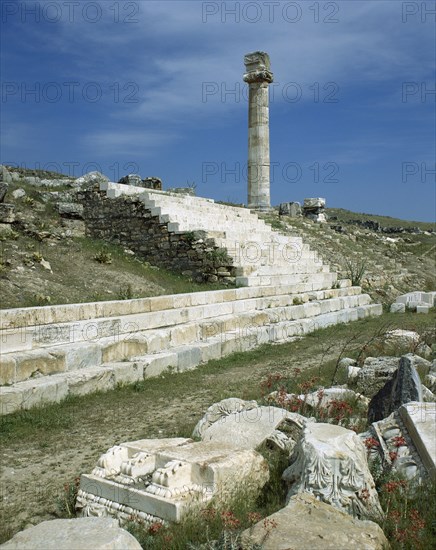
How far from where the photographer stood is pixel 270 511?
3506 mm

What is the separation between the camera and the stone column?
72.0ft

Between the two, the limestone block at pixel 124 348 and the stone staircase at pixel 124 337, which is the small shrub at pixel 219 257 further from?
the limestone block at pixel 124 348

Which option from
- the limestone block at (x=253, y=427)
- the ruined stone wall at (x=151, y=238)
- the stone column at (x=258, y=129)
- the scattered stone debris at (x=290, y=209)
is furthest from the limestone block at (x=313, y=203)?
the limestone block at (x=253, y=427)

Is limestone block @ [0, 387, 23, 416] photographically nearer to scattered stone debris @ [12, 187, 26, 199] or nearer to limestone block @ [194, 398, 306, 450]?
limestone block @ [194, 398, 306, 450]

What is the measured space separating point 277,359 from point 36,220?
6.90 m

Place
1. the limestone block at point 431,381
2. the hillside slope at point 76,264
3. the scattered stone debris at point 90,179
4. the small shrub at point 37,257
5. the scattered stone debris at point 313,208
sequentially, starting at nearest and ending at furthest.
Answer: the limestone block at point 431,381, the hillside slope at point 76,264, the small shrub at point 37,257, the scattered stone debris at point 90,179, the scattered stone debris at point 313,208

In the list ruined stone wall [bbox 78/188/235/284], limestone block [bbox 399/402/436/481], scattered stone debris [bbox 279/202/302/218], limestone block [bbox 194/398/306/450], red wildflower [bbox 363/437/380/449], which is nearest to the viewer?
limestone block [bbox 399/402/436/481]

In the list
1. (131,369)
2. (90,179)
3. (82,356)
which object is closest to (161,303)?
(131,369)

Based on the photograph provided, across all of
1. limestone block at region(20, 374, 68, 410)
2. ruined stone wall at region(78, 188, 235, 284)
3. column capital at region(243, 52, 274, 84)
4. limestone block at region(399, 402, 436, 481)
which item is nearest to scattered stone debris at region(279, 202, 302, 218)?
column capital at region(243, 52, 274, 84)

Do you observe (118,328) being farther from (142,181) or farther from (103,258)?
(142,181)

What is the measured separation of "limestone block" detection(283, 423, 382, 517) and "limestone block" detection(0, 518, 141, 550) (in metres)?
1.21

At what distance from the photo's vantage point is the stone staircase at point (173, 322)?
259 inches

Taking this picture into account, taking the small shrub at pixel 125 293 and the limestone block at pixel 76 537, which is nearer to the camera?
the limestone block at pixel 76 537

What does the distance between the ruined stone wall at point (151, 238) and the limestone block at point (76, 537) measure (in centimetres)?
931
